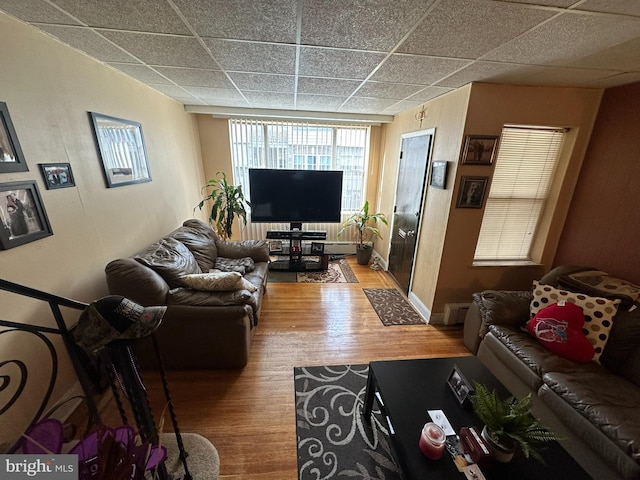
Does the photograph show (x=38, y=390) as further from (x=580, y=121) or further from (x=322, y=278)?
(x=580, y=121)

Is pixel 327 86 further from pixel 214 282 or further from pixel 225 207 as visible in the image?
pixel 225 207

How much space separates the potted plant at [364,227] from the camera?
4.18 metres

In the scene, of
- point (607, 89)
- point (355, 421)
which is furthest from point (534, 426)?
point (607, 89)

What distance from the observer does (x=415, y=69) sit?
1.85 meters

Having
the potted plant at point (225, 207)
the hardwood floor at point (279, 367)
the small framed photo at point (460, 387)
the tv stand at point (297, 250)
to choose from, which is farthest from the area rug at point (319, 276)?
the small framed photo at point (460, 387)

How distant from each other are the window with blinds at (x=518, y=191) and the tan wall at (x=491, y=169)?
0.11 m

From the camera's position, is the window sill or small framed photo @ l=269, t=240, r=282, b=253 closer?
the window sill

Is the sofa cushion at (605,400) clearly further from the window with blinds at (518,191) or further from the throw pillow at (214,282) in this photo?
the throw pillow at (214,282)

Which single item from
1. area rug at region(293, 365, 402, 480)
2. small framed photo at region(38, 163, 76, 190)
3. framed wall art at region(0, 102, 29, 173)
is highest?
framed wall art at region(0, 102, 29, 173)

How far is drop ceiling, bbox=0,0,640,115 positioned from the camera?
1159mm

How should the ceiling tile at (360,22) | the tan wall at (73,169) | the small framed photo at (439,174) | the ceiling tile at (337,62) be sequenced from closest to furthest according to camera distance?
the ceiling tile at (360,22) → the tan wall at (73,169) → the ceiling tile at (337,62) → the small framed photo at (439,174)

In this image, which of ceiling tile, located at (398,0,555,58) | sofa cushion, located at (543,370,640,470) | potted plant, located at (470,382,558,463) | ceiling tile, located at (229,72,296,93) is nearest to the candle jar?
potted plant, located at (470,382,558,463)

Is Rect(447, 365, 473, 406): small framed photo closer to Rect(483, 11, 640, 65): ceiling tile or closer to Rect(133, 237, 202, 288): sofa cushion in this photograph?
Rect(483, 11, 640, 65): ceiling tile

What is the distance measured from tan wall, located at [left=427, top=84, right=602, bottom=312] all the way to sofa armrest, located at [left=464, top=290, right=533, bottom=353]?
43cm
